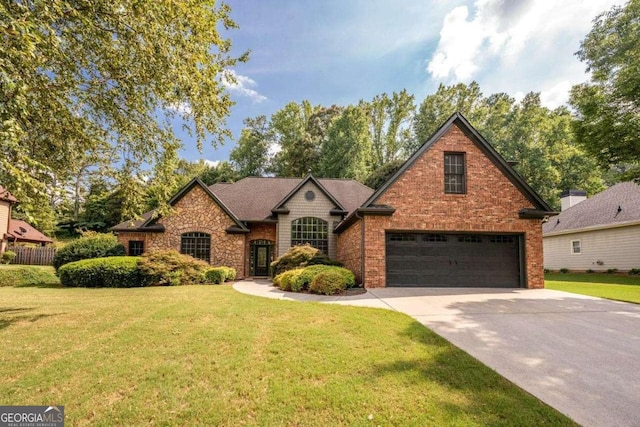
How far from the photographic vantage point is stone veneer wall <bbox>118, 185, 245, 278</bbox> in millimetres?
16734

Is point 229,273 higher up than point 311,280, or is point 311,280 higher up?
point 311,280

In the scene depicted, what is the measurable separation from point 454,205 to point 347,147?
2445 centimetres

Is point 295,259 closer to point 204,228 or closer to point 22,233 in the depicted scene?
point 204,228

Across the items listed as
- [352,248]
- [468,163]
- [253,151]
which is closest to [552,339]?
[468,163]

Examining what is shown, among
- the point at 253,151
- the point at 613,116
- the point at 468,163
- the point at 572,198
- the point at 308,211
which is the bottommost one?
the point at 308,211

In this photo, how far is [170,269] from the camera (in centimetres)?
1373

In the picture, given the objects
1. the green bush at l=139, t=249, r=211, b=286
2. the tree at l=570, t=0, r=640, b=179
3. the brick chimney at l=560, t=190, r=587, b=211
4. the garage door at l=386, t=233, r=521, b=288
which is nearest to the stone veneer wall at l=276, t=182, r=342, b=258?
the green bush at l=139, t=249, r=211, b=286

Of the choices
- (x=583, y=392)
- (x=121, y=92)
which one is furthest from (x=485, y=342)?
(x=121, y=92)

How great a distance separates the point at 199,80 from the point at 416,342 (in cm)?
784

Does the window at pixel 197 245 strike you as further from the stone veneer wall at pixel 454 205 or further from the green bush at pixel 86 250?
the stone veneer wall at pixel 454 205

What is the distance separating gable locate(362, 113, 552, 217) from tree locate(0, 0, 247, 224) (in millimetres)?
7814

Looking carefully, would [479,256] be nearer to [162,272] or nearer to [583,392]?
[583,392]

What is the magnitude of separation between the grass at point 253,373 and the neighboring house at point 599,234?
19521 mm

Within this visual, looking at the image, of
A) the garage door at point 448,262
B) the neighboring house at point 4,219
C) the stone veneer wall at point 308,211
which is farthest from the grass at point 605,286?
the neighboring house at point 4,219
